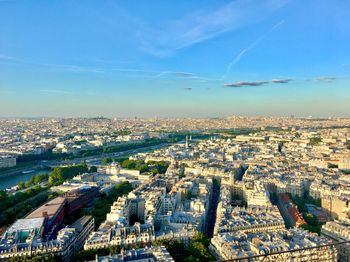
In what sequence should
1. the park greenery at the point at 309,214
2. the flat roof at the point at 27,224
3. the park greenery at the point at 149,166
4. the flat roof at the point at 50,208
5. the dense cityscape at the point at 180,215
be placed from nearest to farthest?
the dense cityscape at the point at 180,215 → the flat roof at the point at 27,224 → the park greenery at the point at 309,214 → the flat roof at the point at 50,208 → the park greenery at the point at 149,166

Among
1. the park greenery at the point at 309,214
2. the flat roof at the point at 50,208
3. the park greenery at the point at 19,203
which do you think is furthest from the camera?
the park greenery at the point at 19,203

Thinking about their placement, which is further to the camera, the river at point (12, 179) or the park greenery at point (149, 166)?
the park greenery at point (149, 166)

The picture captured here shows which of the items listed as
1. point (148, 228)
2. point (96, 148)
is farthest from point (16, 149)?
point (148, 228)

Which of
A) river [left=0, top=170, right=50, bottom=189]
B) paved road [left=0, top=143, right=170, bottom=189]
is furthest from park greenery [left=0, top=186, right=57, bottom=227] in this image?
paved road [left=0, top=143, right=170, bottom=189]

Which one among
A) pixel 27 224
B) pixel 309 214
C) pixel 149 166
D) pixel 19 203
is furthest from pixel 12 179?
pixel 309 214

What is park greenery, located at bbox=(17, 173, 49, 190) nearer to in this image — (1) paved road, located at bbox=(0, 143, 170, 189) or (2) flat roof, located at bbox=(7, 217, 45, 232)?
(1) paved road, located at bbox=(0, 143, 170, 189)

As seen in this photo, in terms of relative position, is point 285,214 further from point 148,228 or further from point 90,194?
point 90,194

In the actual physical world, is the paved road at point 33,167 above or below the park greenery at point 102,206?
below

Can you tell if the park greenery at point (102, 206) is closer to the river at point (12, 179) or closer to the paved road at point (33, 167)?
the river at point (12, 179)

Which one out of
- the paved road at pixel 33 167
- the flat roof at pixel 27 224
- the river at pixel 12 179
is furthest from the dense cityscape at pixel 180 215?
the river at pixel 12 179
